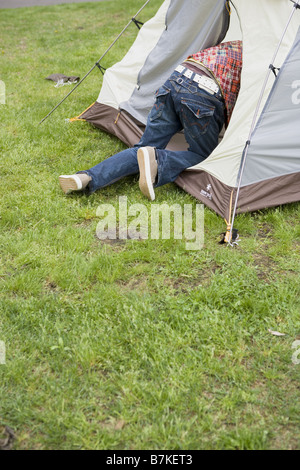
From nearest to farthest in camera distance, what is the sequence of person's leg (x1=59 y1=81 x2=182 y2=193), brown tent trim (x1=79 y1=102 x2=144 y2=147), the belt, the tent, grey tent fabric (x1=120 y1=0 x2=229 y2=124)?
1. the tent
2. the belt
3. person's leg (x1=59 y1=81 x2=182 y2=193)
4. grey tent fabric (x1=120 y1=0 x2=229 y2=124)
5. brown tent trim (x1=79 y1=102 x2=144 y2=147)

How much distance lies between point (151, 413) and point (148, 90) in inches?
129

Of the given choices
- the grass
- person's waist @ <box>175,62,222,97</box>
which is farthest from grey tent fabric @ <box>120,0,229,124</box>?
the grass

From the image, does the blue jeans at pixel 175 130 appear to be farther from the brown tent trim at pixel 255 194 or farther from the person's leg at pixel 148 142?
the brown tent trim at pixel 255 194

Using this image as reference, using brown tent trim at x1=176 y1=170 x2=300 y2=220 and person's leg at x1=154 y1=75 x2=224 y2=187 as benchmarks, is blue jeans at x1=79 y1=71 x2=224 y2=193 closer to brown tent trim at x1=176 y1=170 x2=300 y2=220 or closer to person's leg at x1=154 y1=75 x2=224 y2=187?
person's leg at x1=154 y1=75 x2=224 y2=187

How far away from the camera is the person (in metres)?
3.54

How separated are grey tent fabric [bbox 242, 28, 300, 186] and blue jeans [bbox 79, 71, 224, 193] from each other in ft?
1.35

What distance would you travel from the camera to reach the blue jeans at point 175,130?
3537 millimetres

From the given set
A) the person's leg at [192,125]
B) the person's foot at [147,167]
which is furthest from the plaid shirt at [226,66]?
the person's foot at [147,167]

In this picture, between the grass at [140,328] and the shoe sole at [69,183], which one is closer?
the grass at [140,328]

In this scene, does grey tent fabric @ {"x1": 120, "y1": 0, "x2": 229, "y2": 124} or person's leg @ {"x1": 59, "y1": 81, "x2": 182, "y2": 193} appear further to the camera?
grey tent fabric @ {"x1": 120, "y1": 0, "x2": 229, "y2": 124}

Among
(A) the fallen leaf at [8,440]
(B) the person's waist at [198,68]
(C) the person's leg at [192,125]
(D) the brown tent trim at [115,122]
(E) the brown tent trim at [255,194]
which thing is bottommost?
(D) the brown tent trim at [115,122]

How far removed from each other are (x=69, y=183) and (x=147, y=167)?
602 mm

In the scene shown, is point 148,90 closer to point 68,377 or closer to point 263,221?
point 263,221

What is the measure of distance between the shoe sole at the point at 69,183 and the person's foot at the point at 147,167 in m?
0.47
